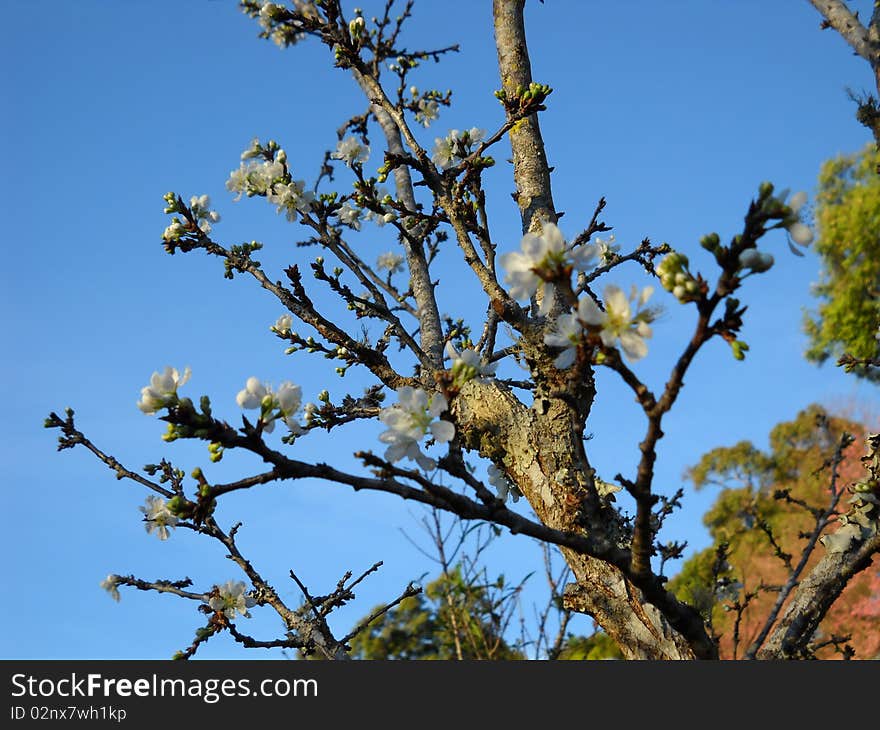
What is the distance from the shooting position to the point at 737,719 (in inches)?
86.3

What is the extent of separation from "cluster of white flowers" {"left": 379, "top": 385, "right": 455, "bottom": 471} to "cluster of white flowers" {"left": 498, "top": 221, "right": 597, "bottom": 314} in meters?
0.37

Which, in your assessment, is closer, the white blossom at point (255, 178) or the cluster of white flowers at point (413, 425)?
the cluster of white flowers at point (413, 425)

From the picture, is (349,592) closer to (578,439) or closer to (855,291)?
(578,439)

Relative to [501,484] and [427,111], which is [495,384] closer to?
[501,484]

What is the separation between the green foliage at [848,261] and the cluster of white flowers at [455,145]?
13690 millimetres

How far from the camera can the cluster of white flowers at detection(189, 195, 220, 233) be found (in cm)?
414

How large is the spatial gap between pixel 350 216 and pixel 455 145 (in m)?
1.12

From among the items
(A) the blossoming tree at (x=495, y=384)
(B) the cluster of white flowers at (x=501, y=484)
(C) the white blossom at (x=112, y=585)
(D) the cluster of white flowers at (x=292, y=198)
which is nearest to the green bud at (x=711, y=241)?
(A) the blossoming tree at (x=495, y=384)

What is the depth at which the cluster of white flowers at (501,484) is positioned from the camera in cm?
320

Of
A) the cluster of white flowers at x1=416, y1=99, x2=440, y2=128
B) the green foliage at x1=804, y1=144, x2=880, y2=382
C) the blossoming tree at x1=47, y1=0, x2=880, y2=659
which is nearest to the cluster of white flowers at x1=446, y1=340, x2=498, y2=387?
the blossoming tree at x1=47, y1=0, x2=880, y2=659

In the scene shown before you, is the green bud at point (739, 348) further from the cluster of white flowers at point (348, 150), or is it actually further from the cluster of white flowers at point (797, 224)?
the cluster of white flowers at point (348, 150)

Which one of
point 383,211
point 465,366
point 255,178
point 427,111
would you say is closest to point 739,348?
point 465,366

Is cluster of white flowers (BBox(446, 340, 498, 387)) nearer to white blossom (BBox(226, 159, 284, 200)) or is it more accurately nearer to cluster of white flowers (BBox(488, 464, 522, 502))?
cluster of white flowers (BBox(488, 464, 522, 502))

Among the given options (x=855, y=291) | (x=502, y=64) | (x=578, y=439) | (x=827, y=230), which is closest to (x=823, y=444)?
(x=855, y=291)
